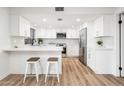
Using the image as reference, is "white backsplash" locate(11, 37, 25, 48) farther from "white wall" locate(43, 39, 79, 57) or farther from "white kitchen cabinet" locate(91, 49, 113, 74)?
"white wall" locate(43, 39, 79, 57)

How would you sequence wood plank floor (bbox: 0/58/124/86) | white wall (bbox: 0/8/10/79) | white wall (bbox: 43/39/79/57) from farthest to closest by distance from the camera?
white wall (bbox: 43/39/79/57)
white wall (bbox: 0/8/10/79)
wood plank floor (bbox: 0/58/124/86)

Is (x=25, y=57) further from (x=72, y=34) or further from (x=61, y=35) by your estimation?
(x=72, y=34)

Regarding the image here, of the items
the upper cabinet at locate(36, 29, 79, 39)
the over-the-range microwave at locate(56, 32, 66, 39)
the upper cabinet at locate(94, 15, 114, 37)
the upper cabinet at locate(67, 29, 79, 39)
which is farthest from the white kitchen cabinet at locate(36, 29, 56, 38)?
the upper cabinet at locate(94, 15, 114, 37)

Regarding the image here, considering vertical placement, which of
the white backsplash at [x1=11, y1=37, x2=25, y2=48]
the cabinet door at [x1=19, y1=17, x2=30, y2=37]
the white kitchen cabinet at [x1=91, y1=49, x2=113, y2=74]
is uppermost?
the cabinet door at [x1=19, y1=17, x2=30, y2=37]

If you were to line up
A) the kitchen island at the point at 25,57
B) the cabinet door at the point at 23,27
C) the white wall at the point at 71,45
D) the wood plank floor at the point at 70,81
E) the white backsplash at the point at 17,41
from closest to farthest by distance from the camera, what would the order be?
the wood plank floor at the point at 70,81, the kitchen island at the point at 25,57, the cabinet door at the point at 23,27, the white backsplash at the point at 17,41, the white wall at the point at 71,45

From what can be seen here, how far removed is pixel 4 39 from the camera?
4539mm

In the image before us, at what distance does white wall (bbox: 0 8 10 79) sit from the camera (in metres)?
4.28

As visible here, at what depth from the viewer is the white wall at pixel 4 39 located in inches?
169

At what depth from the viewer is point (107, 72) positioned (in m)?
5.12

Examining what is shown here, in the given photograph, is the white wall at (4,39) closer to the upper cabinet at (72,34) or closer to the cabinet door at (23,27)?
the cabinet door at (23,27)

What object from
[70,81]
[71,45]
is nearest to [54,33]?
[71,45]

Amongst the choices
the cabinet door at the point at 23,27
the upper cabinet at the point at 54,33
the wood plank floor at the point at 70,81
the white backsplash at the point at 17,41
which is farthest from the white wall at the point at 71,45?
the wood plank floor at the point at 70,81

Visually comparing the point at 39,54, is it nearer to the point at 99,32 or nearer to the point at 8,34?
the point at 8,34
